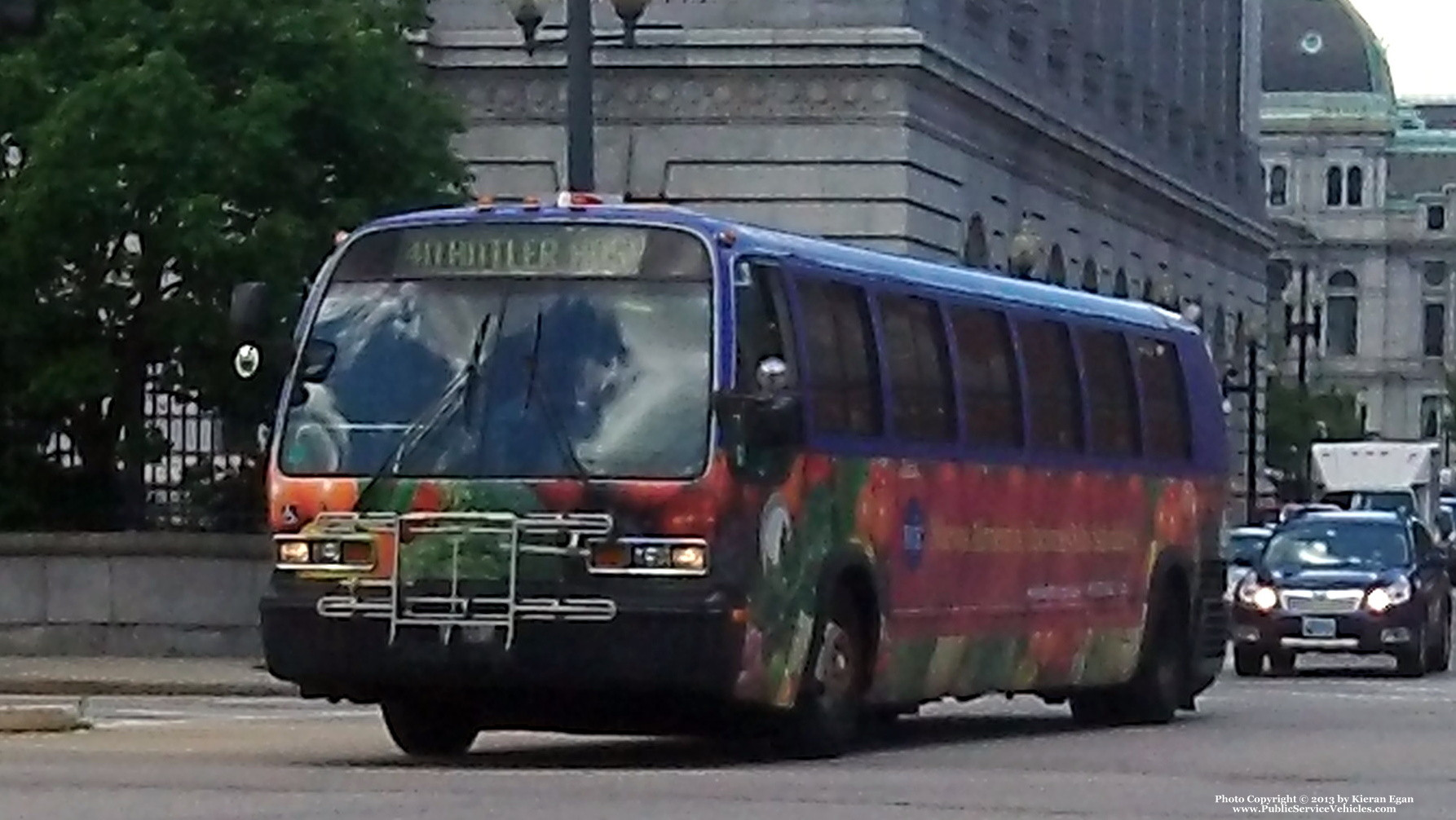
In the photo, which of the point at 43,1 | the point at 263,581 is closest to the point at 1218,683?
the point at 263,581

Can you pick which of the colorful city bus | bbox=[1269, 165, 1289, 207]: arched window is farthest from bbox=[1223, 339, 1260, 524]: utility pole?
bbox=[1269, 165, 1289, 207]: arched window

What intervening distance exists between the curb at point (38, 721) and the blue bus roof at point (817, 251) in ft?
13.6

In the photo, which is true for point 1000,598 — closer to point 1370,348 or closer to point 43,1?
point 43,1

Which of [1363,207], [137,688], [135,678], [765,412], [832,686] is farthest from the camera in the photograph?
[1363,207]

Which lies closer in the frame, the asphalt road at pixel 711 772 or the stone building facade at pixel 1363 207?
the asphalt road at pixel 711 772

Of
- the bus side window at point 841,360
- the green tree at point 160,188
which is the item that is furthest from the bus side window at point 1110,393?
the green tree at point 160,188

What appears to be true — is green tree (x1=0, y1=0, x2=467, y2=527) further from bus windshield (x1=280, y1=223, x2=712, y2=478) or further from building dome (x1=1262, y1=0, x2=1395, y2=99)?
building dome (x1=1262, y1=0, x2=1395, y2=99)

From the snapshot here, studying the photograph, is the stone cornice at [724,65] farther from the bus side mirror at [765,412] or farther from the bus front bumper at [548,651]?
the bus front bumper at [548,651]

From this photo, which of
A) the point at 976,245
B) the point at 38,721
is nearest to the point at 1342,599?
the point at 976,245

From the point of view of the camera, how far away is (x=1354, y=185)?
182 meters

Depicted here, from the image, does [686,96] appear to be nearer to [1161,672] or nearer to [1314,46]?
[1161,672]

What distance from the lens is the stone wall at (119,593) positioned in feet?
117

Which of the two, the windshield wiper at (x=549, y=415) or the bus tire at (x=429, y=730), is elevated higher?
the windshield wiper at (x=549, y=415)

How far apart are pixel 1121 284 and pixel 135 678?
120 feet
